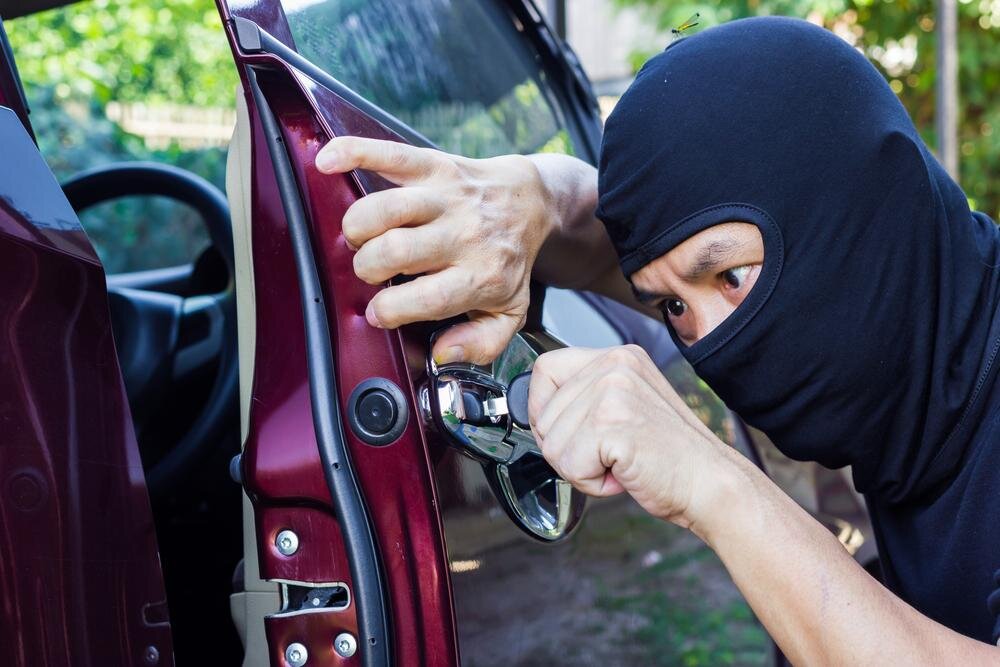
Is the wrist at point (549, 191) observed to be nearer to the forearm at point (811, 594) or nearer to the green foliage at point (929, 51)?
the forearm at point (811, 594)

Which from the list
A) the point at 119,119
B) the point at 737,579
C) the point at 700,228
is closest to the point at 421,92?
the point at 700,228

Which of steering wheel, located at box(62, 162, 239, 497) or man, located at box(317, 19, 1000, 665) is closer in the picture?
man, located at box(317, 19, 1000, 665)

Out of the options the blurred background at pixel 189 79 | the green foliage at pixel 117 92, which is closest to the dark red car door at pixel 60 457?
the blurred background at pixel 189 79

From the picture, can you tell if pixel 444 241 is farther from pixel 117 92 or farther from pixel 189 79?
pixel 189 79

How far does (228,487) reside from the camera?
7.29ft

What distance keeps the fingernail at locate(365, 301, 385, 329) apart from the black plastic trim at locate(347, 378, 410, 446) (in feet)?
0.22

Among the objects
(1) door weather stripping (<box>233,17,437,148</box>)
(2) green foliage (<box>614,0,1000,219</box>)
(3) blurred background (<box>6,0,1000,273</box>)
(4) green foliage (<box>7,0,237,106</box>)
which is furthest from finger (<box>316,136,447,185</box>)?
(2) green foliage (<box>614,0,1000,219</box>)

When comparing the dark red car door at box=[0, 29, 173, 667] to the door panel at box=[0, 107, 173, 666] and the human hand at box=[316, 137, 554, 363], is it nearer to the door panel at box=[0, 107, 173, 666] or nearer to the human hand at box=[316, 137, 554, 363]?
the door panel at box=[0, 107, 173, 666]

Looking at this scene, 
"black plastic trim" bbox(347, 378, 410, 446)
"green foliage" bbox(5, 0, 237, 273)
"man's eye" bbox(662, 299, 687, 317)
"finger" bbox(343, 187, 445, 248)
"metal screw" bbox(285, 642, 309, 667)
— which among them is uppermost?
"green foliage" bbox(5, 0, 237, 273)

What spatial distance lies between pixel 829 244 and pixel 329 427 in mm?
801

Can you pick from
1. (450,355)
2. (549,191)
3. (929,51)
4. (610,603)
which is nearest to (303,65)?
(450,355)

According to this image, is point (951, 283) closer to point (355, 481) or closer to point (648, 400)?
point (648, 400)

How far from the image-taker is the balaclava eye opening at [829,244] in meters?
1.63

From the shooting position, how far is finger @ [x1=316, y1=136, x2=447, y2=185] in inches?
50.4
